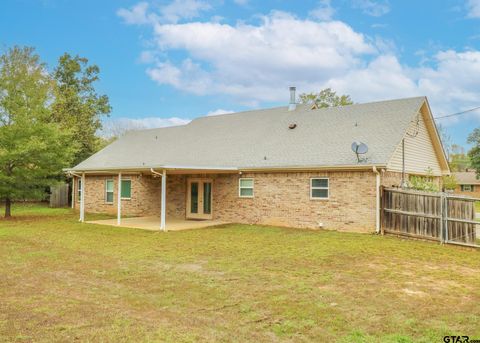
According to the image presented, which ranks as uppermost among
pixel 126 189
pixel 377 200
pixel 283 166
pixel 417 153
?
pixel 417 153

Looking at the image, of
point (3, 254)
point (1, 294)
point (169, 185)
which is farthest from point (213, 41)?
point (1, 294)

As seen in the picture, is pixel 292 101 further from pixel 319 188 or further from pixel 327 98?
pixel 327 98

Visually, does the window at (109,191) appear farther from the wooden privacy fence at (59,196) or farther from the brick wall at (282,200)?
the wooden privacy fence at (59,196)

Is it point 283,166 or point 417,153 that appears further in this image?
point 417,153

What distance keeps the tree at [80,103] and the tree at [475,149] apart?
128ft

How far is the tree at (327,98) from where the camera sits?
3631cm

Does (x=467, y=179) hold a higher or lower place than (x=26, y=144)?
lower

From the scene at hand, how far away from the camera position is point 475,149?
45.3 metres

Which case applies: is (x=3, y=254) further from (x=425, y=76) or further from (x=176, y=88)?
(x=176, y=88)

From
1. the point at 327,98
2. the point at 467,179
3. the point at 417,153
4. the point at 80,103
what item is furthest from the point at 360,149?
the point at 467,179

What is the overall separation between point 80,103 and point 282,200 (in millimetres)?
22257

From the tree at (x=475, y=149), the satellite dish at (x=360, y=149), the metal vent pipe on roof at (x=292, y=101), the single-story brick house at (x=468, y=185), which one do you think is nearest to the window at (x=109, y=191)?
the metal vent pipe on roof at (x=292, y=101)

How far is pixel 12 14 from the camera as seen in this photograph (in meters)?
21.9

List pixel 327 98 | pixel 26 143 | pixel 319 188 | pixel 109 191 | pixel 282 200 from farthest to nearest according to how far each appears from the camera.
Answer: pixel 327 98
pixel 109 191
pixel 26 143
pixel 282 200
pixel 319 188
